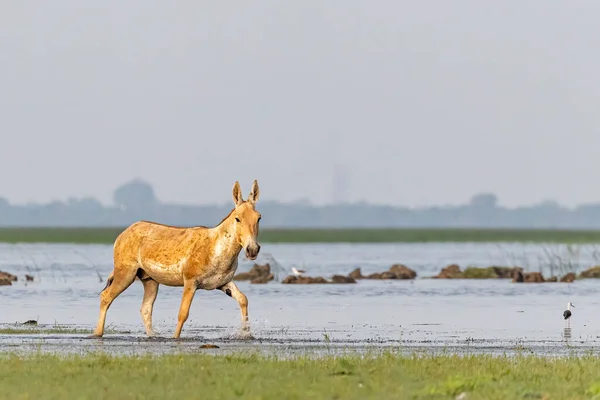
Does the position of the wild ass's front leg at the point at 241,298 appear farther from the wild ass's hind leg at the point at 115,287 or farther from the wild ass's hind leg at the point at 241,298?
the wild ass's hind leg at the point at 115,287

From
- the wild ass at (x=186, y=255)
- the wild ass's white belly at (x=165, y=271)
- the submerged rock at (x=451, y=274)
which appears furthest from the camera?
the submerged rock at (x=451, y=274)

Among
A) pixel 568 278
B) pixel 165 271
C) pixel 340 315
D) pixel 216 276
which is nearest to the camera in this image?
pixel 216 276

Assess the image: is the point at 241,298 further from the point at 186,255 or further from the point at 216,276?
the point at 186,255

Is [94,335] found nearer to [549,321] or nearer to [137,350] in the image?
[137,350]

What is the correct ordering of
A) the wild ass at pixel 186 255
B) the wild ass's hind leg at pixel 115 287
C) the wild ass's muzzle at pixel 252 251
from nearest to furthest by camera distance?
the wild ass's muzzle at pixel 252 251, the wild ass at pixel 186 255, the wild ass's hind leg at pixel 115 287

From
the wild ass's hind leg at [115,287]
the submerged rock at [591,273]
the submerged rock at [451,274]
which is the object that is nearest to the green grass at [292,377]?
the wild ass's hind leg at [115,287]

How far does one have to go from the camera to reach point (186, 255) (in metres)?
20.5

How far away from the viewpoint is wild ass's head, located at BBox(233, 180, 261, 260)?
1933 cm

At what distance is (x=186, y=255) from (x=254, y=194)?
4.99 feet

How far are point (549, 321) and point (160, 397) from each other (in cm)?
1682

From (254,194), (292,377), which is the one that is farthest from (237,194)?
(292,377)

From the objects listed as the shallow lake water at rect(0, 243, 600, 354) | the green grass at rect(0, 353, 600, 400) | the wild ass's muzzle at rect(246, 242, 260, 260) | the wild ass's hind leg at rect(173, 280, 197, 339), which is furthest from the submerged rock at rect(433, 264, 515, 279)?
the green grass at rect(0, 353, 600, 400)

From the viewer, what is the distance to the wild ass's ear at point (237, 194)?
20141 millimetres

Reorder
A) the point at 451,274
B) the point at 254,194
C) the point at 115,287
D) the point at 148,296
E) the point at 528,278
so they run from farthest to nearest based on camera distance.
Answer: the point at 451,274 → the point at 528,278 → the point at 148,296 → the point at 115,287 → the point at 254,194
